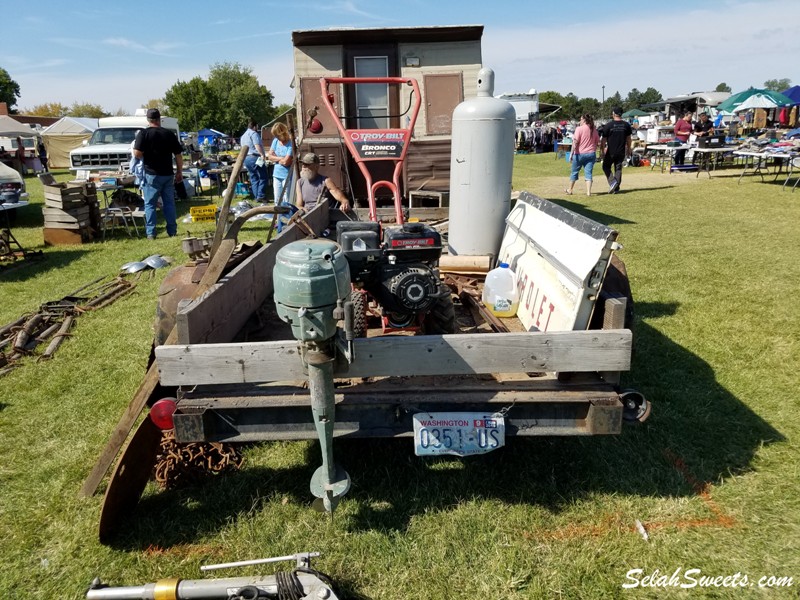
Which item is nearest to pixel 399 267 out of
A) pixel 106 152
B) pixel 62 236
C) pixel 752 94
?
pixel 62 236

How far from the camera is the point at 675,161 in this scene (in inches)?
803

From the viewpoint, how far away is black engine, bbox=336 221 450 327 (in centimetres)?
313

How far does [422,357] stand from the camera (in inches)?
98.9

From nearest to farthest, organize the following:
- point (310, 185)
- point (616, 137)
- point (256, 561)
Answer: point (256, 561) < point (310, 185) < point (616, 137)

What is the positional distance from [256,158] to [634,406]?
11.2m

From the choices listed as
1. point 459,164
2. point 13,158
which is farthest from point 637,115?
point 459,164

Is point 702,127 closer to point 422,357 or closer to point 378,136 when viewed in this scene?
point 378,136

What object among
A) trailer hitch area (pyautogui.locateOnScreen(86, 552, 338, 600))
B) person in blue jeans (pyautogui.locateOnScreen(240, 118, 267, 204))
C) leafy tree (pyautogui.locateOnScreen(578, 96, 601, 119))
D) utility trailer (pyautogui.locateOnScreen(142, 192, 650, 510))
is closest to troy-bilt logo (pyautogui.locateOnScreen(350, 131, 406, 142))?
utility trailer (pyautogui.locateOnScreen(142, 192, 650, 510))

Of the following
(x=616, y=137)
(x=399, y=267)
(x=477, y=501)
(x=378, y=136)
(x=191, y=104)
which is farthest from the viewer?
(x=191, y=104)

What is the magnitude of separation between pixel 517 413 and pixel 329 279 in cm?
106

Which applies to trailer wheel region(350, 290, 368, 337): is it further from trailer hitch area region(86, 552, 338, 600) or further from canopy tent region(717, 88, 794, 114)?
canopy tent region(717, 88, 794, 114)

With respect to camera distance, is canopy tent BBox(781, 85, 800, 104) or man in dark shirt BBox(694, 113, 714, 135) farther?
canopy tent BBox(781, 85, 800, 104)

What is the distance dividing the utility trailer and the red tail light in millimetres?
51

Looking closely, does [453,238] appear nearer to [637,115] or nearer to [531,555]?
[531,555]
